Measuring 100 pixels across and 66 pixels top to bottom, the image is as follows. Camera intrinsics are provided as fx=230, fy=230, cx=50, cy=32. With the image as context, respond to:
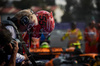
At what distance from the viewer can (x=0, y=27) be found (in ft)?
7.75

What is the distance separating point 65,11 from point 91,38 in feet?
3.94

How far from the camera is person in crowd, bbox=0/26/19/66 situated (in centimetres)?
227

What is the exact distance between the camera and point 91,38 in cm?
597

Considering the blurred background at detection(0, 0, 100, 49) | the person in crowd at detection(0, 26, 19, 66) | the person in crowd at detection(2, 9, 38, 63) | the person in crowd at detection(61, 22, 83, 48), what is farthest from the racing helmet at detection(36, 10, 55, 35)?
the person in crowd at detection(61, 22, 83, 48)

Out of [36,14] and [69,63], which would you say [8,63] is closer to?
[36,14]

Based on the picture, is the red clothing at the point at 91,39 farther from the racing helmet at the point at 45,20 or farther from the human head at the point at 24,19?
the human head at the point at 24,19

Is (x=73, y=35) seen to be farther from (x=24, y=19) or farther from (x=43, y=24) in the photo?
(x=24, y=19)

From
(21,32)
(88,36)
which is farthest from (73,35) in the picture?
(21,32)

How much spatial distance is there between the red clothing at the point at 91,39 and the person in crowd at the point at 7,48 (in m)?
3.75

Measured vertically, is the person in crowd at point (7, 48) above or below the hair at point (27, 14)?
below

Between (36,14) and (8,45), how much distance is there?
3.34ft

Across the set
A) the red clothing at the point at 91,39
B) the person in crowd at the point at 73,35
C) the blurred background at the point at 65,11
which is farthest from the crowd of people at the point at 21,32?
the red clothing at the point at 91,39

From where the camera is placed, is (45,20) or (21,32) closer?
(21,32)

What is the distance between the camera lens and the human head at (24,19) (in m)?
2.96
